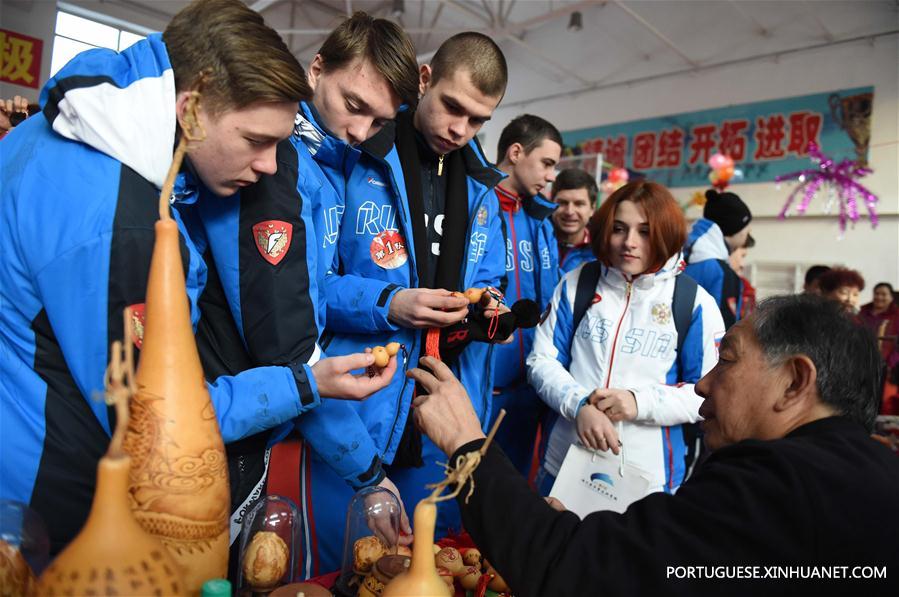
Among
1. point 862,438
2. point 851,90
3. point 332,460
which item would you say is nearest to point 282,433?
point 332,460

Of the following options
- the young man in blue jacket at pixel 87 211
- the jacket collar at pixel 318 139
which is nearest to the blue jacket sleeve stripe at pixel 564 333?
the jacket collar at pixel 318 139

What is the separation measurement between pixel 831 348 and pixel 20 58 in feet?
30.0

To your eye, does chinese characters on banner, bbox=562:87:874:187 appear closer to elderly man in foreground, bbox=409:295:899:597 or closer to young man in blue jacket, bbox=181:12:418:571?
young man in blue jacket, bbox=181:12:418:571

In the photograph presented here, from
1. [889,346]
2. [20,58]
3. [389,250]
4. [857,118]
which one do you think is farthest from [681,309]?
[20,58]

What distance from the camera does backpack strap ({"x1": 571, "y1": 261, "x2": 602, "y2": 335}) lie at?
2219mm

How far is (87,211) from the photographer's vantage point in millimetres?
768

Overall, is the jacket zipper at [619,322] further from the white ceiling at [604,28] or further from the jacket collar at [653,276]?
the white ceiling at [604,28]

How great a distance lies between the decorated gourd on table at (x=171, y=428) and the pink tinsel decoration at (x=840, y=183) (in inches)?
352

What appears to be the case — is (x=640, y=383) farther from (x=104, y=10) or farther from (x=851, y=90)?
(x=104, y=10)

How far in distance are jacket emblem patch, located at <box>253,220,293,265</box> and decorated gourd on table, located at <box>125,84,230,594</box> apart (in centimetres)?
40

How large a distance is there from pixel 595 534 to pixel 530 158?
212 cm

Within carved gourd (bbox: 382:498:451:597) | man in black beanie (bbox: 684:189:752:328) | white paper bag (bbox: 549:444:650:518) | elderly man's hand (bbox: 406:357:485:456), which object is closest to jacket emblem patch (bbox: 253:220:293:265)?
elderly man's hand (bbox: 406:357:485:456)

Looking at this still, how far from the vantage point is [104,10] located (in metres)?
9.03

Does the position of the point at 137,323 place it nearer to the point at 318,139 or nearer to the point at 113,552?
the point at 113,552
